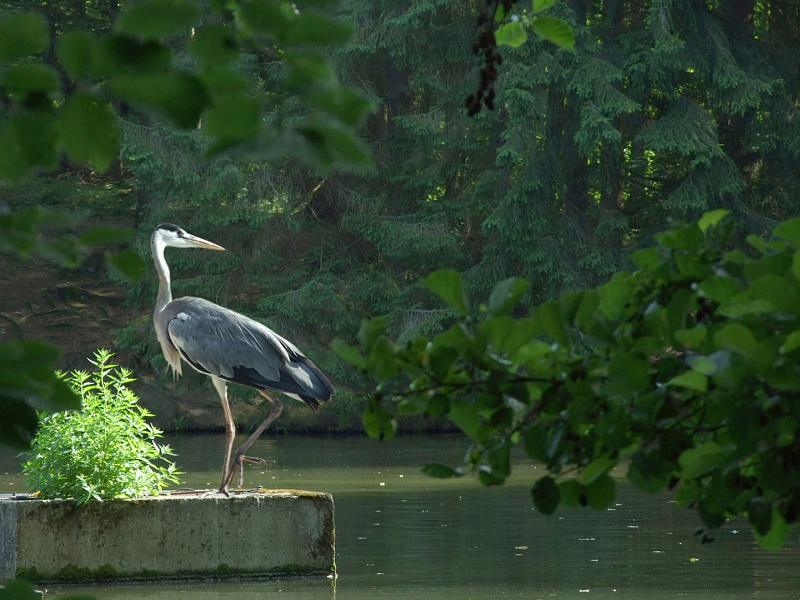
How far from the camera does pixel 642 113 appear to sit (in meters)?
26.5

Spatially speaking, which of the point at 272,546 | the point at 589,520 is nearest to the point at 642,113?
the point at 589,520

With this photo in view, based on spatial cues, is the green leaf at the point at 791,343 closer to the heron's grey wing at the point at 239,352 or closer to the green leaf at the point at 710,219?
the green leaf at the point at 710,219

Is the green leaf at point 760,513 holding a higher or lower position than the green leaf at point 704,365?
lower

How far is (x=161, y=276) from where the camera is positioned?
11.7 meters

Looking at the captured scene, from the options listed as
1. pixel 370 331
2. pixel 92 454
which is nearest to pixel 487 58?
pixel 370 331

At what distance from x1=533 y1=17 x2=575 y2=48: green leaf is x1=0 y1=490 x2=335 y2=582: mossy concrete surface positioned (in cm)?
706

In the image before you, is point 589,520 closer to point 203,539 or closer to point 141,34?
point 203,539

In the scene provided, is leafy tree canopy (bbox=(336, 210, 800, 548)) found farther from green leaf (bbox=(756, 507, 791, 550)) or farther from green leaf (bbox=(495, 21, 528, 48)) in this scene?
green leaf (bbox=(495, 21, 528, 48))

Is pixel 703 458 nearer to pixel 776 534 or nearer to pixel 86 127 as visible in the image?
pixel 776 534

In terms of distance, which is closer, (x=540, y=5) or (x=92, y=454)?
(x=540, y=5)

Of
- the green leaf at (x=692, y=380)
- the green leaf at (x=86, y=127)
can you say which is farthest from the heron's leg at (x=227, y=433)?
the green leaf at (x=86, y=127)

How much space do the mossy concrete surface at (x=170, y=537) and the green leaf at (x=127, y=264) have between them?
747 cm

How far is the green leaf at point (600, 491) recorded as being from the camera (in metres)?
1.92

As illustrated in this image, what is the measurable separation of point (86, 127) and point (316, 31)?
19 centimetres
